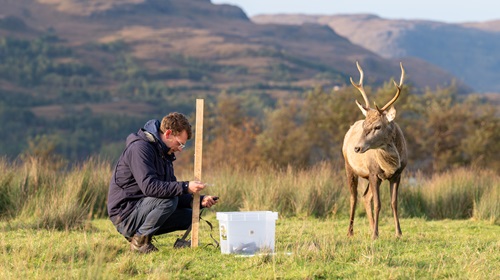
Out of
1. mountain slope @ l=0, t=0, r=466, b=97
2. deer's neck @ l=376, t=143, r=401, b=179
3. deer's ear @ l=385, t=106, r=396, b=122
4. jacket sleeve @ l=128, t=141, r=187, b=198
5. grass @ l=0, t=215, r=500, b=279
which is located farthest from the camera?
mountain slope @ l=0, t=0, r=466, b=97

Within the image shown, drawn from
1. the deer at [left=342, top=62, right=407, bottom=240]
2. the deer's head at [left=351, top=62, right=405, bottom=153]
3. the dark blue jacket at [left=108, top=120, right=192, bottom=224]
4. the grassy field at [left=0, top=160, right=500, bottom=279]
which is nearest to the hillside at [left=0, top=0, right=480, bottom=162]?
the grassy field at [left=0, top=160, right=500, bottom=279]

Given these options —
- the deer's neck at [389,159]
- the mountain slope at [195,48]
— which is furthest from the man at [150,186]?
the mountain slope at [195,48]

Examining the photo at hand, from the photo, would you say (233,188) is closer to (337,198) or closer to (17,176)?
(337,198)

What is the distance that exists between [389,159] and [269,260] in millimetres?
3030

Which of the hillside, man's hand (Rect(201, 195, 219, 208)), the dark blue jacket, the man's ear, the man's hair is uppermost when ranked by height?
the man's hair

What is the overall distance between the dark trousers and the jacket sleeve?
16 cm

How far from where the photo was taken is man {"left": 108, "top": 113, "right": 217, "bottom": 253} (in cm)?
823

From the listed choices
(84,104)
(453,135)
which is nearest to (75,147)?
(84,104)

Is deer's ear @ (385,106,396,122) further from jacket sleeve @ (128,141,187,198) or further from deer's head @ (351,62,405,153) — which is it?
jacket sleeve @ (128,141,187,198)

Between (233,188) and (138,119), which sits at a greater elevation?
(233,188)

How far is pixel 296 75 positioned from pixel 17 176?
133 metres

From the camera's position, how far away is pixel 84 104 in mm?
110750

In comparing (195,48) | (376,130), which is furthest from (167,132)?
(195,48)

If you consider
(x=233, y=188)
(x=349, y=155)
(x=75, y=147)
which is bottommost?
(x=75, y=147)
